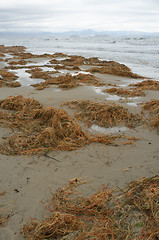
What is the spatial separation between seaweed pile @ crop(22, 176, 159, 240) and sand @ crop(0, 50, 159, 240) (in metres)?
0.15

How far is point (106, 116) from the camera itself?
13.9 feet

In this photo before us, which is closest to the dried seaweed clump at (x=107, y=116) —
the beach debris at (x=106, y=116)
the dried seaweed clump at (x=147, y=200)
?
the beach debris at (x=106, y=116)

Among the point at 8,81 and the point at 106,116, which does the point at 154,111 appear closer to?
the point at 106,116

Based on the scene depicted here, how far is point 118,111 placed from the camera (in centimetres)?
432

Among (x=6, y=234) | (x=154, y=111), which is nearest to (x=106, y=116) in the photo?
(x=154, y=111)

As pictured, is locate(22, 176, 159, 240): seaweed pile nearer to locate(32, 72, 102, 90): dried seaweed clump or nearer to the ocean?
locate(32, 72, 102, 90): dried seaweed clump

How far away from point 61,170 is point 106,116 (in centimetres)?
198

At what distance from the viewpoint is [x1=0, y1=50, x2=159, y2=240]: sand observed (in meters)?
2.09

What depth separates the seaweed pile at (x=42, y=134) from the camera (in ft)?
10.5

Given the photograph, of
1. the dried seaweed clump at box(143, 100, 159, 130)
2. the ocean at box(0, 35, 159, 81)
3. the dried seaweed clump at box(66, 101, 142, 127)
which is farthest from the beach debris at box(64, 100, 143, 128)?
the ocean at box(0, 35, 159, 81)

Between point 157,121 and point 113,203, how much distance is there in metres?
2.36

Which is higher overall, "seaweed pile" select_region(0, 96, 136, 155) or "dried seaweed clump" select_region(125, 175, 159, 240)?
"seaweed pile" select_region(0, 96, 136, 155)

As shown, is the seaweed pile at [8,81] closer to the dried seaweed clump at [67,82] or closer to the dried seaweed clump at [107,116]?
the dried seaweed clump at [67,82]

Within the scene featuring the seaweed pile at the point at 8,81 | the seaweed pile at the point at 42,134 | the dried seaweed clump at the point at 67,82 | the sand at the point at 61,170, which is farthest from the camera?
the seaweed pile at the point at 8,81
